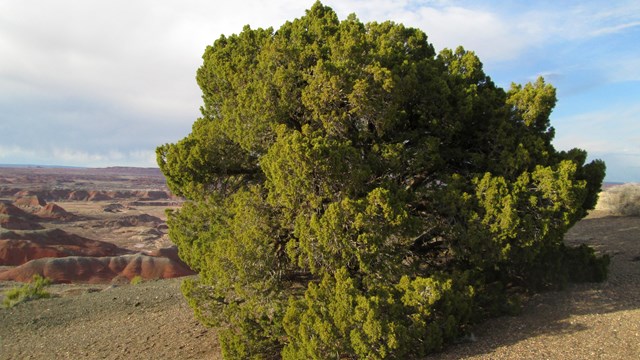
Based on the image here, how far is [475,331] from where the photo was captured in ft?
28.8

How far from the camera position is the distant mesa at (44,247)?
40.6m

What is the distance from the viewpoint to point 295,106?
952 centimetres

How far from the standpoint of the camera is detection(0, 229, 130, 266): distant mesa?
4059cm

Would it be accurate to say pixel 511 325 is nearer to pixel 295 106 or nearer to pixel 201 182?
pixel 295 106

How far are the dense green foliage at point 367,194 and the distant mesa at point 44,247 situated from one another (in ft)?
123

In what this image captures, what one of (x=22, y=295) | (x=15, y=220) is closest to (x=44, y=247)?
(x=15, y=220)

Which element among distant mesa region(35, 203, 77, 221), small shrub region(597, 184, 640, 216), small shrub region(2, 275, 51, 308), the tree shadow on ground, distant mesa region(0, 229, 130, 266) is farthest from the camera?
distant mesa region(35, 203, 77, 221)

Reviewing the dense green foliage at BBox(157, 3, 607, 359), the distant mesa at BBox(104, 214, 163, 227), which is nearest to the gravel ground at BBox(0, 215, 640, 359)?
the dense green foliage at BBox(157, 3, 607, 359)

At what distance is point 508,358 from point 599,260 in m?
4.96

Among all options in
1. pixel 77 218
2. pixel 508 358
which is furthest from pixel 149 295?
pixel 77 218

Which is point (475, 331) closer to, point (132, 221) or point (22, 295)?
point (22, 295)

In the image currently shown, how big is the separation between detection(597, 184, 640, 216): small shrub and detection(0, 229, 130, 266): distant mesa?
42682mm

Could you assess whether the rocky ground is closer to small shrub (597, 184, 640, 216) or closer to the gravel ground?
the gravel ground

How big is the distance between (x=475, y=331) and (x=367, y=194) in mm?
3434
